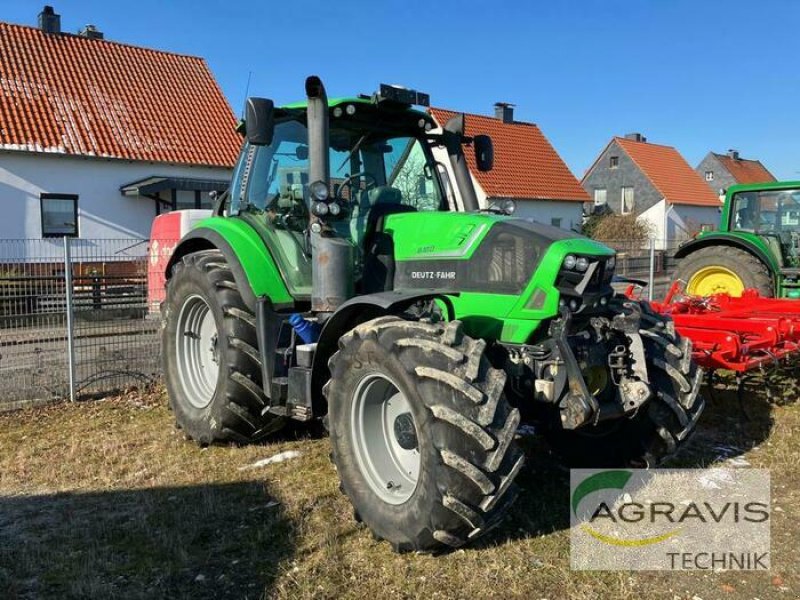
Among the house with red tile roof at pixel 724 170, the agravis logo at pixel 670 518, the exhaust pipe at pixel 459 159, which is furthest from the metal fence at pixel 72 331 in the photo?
the house with red tile roof at pixel 724 170

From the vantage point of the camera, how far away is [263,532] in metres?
3.94

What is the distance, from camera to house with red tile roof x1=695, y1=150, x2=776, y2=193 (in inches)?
2212

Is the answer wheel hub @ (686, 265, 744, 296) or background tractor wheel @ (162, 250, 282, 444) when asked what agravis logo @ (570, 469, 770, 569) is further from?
wheel hub @ (686, 265, 744, 296)

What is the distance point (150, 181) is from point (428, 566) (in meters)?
18.0

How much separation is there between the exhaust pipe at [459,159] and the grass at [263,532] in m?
1.91

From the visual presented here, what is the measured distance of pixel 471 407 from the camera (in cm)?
331

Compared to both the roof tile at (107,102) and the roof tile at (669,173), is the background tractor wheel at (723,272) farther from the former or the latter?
the roof tile at (669,173)

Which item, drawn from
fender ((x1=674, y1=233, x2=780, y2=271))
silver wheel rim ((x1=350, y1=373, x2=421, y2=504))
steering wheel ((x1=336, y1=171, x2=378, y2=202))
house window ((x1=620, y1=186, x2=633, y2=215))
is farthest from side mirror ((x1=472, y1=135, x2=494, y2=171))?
house window ((x1=620, y1=186, x2=633, y2=215))

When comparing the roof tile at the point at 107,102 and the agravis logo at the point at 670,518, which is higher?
the roof tile at the point at 107,102

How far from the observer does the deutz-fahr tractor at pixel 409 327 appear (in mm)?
3402

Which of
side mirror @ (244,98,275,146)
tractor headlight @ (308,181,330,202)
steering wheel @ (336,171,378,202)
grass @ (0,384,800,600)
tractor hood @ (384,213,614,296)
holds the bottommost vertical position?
grass @ (0,384,800,600)

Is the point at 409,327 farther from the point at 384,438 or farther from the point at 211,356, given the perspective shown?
the point at 211,356

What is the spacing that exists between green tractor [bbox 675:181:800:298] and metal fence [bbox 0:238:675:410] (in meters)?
6.87

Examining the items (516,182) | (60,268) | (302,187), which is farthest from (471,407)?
(516,182)
